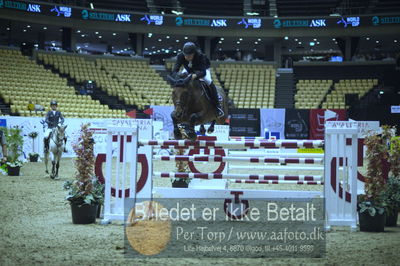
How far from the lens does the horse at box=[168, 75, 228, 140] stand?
22.8ft

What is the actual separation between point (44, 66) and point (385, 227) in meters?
27.0

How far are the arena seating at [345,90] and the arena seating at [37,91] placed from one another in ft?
38.4

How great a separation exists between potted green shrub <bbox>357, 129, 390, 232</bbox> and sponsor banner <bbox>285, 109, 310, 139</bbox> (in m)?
17.9

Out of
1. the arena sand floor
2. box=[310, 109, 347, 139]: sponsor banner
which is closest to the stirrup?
the arena sand floor

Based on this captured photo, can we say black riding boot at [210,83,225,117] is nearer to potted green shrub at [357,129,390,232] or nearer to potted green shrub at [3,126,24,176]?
potted green shrub at [357,129,390,232]

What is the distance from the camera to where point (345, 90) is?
3012 cm

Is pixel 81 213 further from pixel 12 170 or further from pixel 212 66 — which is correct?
pixel 212 66

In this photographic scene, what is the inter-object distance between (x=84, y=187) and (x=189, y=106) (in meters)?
1.85

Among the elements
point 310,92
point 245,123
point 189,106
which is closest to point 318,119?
point 245,123

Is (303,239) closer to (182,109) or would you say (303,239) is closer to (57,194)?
(182,109)

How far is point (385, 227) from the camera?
6.62 m

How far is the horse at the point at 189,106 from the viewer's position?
696 centimetres

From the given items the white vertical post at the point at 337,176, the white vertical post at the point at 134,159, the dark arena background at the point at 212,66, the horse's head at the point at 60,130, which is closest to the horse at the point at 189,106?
the white vertical post at the point at 134,159

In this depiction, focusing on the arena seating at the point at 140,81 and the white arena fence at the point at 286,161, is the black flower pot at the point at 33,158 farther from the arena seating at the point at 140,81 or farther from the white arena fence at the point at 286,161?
the white arena fence at the point at 286,161
